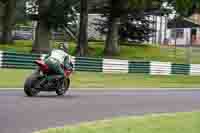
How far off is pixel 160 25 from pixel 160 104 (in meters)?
60.0

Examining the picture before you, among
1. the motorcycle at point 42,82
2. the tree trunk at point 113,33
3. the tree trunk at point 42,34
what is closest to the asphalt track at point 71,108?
the motorcycle at point 42,82

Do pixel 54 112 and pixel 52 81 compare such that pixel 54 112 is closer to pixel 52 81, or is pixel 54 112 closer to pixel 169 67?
pixel 52 81

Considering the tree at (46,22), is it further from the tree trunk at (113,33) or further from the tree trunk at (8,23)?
the tree trunk at (8,23)

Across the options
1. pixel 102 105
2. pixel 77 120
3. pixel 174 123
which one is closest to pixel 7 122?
pixel 77 120

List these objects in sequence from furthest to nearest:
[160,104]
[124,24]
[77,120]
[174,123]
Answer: [124,24] < [160,104] < [77,120] < [174,123]

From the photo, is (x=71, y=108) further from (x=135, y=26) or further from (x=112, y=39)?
(x=135, y=26)

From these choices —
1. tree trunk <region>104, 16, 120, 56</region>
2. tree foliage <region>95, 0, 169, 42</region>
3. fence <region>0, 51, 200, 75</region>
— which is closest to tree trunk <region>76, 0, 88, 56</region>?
tree trunk <region>104, 16, 120, 56</region>

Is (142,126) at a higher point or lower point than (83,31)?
lower

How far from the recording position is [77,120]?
12.4 m

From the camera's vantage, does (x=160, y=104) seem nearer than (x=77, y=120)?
No

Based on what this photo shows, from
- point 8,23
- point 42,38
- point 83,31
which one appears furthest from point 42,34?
point 8,23

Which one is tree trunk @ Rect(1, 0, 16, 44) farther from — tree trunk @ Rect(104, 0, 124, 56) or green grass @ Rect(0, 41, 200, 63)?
tree trunk @ Rect(104, 0, 124, 56)

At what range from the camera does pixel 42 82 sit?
56.0ft

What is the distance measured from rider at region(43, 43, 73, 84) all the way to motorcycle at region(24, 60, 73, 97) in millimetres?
96
